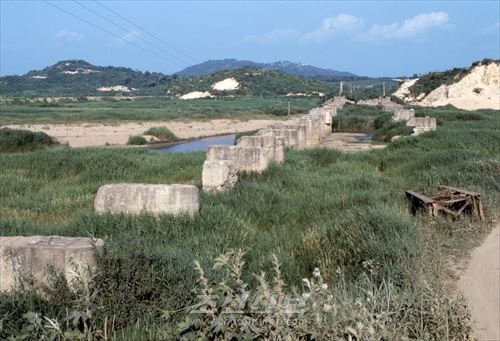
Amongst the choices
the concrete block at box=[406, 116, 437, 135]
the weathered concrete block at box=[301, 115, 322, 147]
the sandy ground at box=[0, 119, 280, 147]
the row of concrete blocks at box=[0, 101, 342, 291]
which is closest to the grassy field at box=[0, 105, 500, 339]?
the row of concrete blocks at box=[0, 101, 342, 291]

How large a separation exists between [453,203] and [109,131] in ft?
104

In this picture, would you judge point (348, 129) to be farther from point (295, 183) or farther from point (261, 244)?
point (261, 244)

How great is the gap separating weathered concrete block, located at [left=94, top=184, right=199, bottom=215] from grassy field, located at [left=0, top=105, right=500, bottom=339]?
255 mm

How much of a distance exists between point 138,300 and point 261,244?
2.55 meters

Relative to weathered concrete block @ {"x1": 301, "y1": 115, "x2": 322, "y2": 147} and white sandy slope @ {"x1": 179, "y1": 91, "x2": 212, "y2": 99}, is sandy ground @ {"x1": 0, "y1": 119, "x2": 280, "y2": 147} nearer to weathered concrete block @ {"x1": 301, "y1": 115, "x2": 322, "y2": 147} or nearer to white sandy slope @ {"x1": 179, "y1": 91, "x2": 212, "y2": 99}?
weathered concrete block @ {"x1": 301, "y1": 115, "x2": 322, "y2": 147}

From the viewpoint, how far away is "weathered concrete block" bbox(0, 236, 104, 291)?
4910mm

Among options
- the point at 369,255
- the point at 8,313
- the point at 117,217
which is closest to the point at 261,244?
the point at 369,255

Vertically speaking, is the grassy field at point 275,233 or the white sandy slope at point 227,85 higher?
the white sandy slope at point 227,85

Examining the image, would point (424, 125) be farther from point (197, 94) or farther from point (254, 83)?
point (254, 83)

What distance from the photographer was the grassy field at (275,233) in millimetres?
4555

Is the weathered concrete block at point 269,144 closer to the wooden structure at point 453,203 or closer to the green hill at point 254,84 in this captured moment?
the wooden structure at point 453,203

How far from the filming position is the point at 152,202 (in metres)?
7.88

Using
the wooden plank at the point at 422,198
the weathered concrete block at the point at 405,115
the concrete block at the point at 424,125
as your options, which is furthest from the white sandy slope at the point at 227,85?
the wooden plank at the point at 422,198

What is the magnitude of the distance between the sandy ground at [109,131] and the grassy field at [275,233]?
53.8 ft
